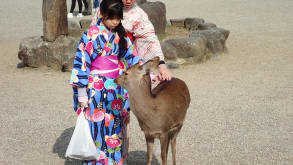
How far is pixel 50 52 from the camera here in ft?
28.6

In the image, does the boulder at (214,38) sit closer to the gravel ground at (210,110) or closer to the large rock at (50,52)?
the gravel ground at (210,110)

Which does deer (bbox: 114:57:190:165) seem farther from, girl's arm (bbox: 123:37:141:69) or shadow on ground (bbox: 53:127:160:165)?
shadow on ground (bbox: 53:127:160:165)

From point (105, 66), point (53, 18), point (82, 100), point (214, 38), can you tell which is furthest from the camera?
point (214, 38)

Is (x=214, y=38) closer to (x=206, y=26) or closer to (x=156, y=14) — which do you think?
(x=206, y=26)

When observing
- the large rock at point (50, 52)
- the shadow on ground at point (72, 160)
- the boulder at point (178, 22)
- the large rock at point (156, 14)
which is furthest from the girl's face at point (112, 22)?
the boulder at point (178, 22)

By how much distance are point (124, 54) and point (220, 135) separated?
2.05m

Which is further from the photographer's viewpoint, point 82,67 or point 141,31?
point 141,31

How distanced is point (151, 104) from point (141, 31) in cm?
74

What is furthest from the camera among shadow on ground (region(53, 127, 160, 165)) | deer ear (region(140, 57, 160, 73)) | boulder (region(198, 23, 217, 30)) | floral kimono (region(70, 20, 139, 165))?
boulder (region(198, 23, 217, 30))

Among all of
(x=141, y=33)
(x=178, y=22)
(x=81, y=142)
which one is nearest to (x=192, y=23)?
(x=178, y=22)

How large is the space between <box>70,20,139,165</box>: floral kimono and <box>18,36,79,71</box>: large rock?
4.92 meters

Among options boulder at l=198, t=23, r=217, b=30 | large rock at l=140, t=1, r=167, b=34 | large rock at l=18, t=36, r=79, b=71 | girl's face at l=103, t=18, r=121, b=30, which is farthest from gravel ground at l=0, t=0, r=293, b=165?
large rock at l=140, t=1, r=167, b=34

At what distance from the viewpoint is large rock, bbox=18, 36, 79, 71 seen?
8672mm

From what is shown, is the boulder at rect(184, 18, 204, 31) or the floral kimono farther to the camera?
the boulder at rect(184, 18, 204, 31)
